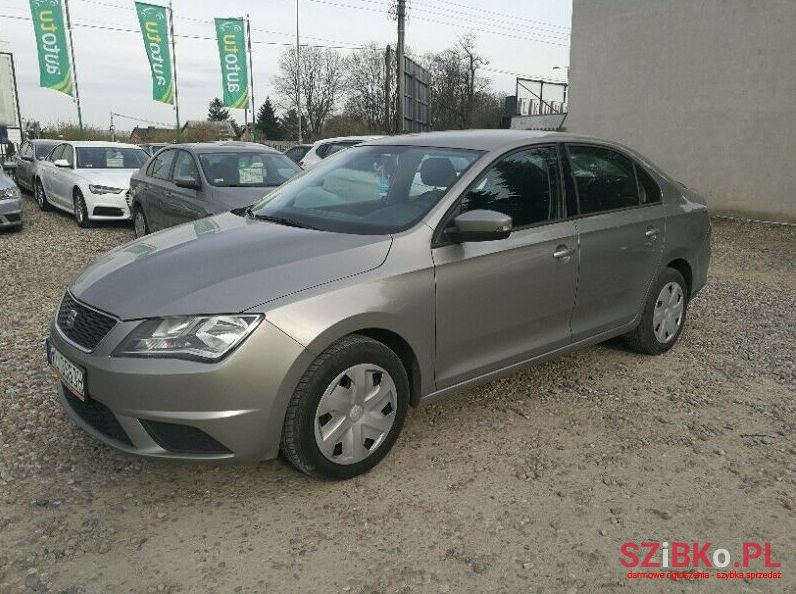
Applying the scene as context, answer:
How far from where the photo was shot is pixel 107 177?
36.3 ft

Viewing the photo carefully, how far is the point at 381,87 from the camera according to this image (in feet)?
197

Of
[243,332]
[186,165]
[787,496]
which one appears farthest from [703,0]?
[243,332]

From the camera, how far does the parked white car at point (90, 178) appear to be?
1091 cm

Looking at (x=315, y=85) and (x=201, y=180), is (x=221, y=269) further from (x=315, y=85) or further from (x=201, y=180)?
(x=315, y=85)

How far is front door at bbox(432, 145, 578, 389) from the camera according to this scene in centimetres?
326

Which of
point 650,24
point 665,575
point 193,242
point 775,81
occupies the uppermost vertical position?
point 650,24

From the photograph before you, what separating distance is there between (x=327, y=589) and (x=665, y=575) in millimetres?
1287

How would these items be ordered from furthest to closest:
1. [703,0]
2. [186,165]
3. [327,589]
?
[703,0] → [186,165] → [327,589]

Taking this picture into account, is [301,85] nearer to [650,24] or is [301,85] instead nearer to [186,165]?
[650,24]

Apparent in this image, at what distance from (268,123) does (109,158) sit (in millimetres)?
61897

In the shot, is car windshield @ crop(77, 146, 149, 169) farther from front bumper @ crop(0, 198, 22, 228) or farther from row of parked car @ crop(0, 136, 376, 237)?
front bumper @ crop(0, 198, 22, 228)

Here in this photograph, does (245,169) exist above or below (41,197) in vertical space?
above

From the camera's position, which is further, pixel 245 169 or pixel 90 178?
pixel 90 178

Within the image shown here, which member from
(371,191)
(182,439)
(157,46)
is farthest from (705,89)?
(157,46)
